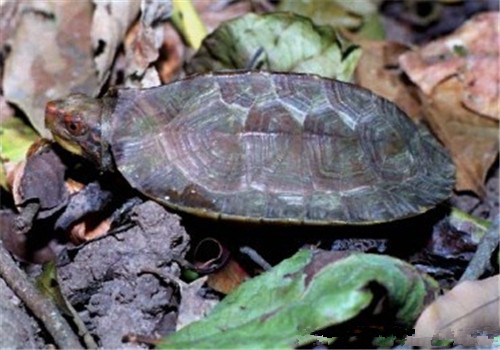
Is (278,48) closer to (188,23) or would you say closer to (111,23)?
(188,23)

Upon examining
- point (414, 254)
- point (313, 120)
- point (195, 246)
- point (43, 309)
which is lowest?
point (414, 254)

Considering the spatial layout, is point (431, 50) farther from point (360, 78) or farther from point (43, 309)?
point (43, 309)

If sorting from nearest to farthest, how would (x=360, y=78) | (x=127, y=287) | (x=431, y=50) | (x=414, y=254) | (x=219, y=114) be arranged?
(x=127, y=287) → (x=219, y=114) → (x=414, y=254) → (x=360, y=78) → (x=431, y=50)

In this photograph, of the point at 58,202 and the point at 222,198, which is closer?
the point at 222,198

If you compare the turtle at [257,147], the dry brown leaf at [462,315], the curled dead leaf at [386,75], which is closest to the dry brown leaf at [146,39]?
the turtle at [257,147]

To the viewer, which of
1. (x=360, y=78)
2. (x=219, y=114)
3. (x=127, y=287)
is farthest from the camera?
(x=360, y=78)

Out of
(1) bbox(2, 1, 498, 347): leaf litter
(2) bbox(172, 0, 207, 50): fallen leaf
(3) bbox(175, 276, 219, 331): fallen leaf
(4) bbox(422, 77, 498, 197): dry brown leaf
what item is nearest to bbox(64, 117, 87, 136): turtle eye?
(1) bbox(2, 1, 498, 347): leaf litter

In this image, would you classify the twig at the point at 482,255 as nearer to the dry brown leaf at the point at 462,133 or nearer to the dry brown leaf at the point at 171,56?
the dry brown leaf at the point at 462,133

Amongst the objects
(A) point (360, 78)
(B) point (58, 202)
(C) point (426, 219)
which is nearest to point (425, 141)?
(C) point (426, 219)
